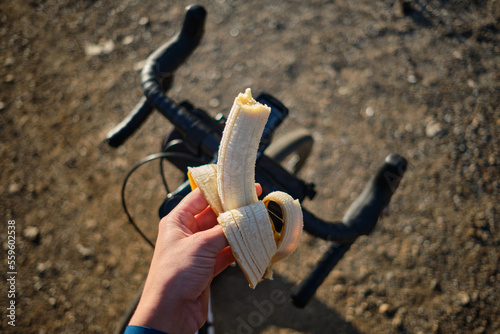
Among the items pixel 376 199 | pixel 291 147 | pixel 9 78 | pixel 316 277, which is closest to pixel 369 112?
pixel 291 147

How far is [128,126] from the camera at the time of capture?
5.07 ft

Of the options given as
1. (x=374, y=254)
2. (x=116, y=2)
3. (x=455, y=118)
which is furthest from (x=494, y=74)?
(x=116, y=2)

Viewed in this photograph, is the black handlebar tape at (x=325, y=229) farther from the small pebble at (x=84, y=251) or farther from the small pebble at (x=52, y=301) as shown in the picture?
the small pebble at (x=52, y=301)

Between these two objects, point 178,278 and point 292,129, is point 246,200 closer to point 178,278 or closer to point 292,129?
point 178,278

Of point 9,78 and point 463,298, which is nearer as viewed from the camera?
point 463,298

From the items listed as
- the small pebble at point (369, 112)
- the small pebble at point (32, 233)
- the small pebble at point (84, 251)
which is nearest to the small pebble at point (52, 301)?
the small pebble at point (84, 251)

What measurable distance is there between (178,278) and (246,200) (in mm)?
342

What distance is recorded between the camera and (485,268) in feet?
7.77

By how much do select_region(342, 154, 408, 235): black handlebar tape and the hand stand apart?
0.65 metres

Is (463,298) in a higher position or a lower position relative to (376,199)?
lower

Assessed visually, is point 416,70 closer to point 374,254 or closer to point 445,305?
point 374,254

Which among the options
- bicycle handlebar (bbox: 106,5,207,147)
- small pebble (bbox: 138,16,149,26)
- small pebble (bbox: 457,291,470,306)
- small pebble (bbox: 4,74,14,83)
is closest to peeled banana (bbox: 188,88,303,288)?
bicycle handlebar (bbox: 106,5,207,147)

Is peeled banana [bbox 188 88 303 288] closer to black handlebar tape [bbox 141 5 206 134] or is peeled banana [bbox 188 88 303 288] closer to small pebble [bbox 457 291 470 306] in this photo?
black handlebar tape [bbox 141 5 206 134]

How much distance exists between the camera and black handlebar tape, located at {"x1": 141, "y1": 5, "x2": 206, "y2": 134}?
4.73ft
